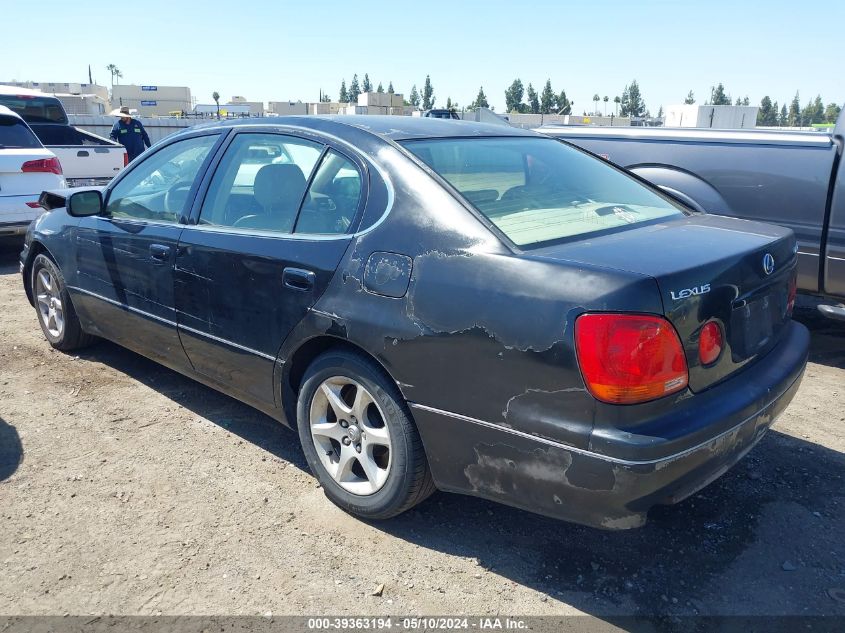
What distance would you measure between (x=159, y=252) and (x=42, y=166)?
539 centimetres

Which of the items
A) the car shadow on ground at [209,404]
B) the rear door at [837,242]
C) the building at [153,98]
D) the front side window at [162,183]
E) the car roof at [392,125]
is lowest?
the car shadow on ground at [209,404]

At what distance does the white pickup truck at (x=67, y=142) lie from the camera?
9.98 meters

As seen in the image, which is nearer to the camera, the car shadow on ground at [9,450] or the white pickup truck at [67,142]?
the car shadow on ground at [9,450]

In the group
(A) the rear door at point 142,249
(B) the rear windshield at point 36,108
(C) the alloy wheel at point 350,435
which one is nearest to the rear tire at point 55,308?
(A) the rear door at point 142,249

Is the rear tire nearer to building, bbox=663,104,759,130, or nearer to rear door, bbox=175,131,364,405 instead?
rear door, bbox=175,131,364,405

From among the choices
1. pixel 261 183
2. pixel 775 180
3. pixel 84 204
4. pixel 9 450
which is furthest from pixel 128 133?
pixel 775 180

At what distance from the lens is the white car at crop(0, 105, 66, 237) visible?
774cm

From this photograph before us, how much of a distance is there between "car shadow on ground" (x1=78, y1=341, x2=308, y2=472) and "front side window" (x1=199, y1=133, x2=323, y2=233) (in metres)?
1.18

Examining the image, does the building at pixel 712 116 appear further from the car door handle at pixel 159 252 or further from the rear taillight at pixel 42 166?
the car door handle at pixel 159 252

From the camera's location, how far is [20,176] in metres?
7.85

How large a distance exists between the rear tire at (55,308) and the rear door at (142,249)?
35 cm

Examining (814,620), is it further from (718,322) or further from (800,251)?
(800,251)

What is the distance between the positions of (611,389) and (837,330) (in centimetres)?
452

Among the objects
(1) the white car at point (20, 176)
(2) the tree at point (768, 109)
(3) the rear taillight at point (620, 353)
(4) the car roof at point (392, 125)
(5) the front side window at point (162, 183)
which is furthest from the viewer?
(2) the tree at point (768, 109)
